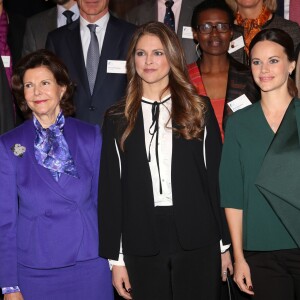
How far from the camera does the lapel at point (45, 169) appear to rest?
3.17 meters

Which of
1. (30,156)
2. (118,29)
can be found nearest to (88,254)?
(30,156)

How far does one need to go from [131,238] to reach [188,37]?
199 cm

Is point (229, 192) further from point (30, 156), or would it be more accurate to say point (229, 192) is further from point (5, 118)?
point (5, 118)

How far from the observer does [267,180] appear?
305cm

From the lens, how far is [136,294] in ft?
10.5

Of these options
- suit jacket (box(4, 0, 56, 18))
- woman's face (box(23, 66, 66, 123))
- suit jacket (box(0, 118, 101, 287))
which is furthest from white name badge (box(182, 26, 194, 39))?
suit jacket (box(4, 0, 56, 18))

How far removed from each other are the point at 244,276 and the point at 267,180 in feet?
1.80

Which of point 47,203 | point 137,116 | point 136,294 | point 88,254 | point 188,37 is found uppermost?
point 188,37

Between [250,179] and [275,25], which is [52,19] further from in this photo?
[250,179]

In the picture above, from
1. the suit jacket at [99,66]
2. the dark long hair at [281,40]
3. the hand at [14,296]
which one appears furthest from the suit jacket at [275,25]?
the hand at [14,296]

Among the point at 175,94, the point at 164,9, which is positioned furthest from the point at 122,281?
the point at 164,9

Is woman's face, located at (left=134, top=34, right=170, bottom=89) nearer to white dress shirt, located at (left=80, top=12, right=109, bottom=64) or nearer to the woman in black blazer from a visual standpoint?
the woman in black blazer

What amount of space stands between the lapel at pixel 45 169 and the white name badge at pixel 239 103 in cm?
116

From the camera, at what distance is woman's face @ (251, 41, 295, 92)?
125 inches
